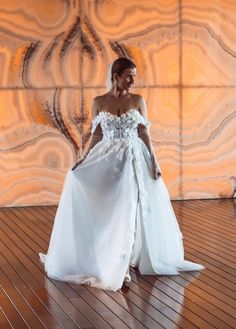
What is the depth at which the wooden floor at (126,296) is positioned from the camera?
483cm

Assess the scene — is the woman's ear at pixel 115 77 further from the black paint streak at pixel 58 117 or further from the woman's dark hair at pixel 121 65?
the black paint streak at pixel 58 117

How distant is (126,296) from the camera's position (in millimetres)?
5426

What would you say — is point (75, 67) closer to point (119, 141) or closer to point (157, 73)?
point (157, 73)

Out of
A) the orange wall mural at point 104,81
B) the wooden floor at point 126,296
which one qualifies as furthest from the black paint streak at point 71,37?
the wooden floor at point 126,296

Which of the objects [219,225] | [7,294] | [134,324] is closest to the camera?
[134,324]

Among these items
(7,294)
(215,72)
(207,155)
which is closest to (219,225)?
(207,155)

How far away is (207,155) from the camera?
992 cm

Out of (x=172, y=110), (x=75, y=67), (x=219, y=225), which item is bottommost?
(x=219, y=225)

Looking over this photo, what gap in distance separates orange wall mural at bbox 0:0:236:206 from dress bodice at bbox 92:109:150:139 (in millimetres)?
3384

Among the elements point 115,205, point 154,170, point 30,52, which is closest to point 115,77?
point 154,170

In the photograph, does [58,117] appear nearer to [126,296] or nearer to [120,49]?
[120,49]

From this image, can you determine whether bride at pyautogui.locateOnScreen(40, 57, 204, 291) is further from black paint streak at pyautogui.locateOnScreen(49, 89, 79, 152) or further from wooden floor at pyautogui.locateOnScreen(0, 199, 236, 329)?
black paint streak at pyautogui.locateOnScreen(49, 89, 79, 152)

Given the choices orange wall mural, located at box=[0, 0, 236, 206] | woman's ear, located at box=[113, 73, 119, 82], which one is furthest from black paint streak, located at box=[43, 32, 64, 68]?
woman's ear, located at box=[113, 73, 119, 82]

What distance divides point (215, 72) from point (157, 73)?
0.83m
